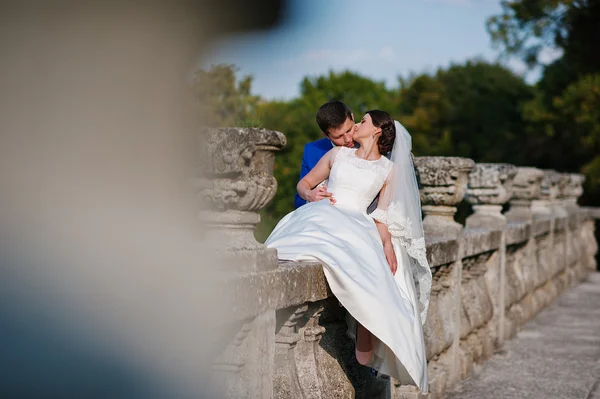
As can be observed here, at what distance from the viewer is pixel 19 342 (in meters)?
0.61

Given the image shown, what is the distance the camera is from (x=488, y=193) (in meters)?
7.95

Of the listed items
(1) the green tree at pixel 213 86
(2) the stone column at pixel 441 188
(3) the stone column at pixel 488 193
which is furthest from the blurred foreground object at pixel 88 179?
(3) the stone column at pixel 488 193

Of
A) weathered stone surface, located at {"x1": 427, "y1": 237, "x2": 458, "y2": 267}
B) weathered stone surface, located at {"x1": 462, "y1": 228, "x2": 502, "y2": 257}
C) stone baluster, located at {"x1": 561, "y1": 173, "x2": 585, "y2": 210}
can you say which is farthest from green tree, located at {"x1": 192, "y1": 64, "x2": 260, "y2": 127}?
stone baluster, located at {"x1": 561, "y1": 173, "x2": 585, "y2": 210}

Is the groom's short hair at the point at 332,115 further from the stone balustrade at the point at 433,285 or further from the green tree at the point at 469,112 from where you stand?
the green tree at the point at 469,112

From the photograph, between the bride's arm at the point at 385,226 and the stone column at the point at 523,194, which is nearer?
the bride's arm at the point at 385,226

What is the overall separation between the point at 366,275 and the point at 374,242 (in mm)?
272

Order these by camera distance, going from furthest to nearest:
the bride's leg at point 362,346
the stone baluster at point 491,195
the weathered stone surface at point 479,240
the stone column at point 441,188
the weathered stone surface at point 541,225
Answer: the weathered stone surface at point 541,225 < the stone baluster at point 491,195 < the weathered stone surface at point 479,240 < the stone column at point 441,188 < the bride's leg at point 362,346

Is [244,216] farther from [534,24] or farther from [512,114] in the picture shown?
[512,114]

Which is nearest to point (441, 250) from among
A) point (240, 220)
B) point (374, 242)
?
point (374, 242)

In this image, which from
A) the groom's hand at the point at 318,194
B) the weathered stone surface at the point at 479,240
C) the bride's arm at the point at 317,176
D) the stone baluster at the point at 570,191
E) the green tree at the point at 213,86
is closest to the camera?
the green tree at the point at 213,86

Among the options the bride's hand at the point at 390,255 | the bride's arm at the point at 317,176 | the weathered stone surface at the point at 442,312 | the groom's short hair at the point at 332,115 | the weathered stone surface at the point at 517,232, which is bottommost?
the weathered stone surface at the point at 442,312

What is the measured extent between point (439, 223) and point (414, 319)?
7.44 ft

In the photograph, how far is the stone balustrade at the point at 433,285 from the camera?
2744 mm

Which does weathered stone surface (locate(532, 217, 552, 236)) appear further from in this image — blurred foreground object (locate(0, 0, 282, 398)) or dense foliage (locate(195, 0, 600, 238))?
blurred foreground object (locate(0, 0, 282, 398))
